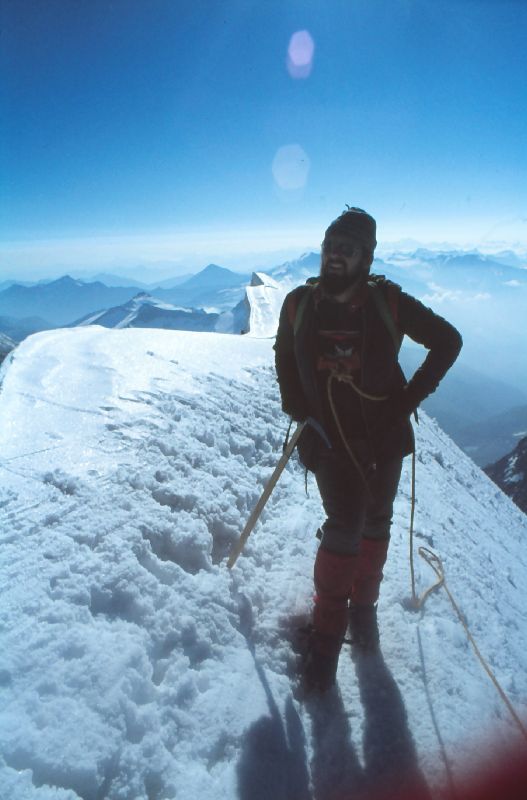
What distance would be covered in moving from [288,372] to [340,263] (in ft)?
3.02

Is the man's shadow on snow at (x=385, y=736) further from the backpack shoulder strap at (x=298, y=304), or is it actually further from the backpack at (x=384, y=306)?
the backpack shoulder strap at (x=298, y=304)

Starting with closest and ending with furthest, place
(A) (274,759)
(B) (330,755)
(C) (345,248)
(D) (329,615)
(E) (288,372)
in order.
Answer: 1. (A) (274,759)
2. (B) (330,755)
3. (C) (345,248)
4. (D) (329,615)
5. (E) (288,372)

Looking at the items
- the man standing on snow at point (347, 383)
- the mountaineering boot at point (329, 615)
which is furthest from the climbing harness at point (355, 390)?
the mountaineering boot at point (329, 615)

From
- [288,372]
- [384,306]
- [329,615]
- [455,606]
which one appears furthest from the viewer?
[455,606]

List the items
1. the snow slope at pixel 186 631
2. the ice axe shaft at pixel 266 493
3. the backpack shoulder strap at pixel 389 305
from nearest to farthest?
the snow slope at pixel 186 631
the backpack shoulder strap at pixel 389 305
the ice axe shaft at pixel 266 493

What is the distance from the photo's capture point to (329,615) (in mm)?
3152

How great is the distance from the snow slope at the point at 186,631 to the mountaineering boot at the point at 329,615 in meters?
0.18

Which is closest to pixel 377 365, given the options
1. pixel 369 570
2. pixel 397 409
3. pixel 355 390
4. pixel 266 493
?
pixel 355 390

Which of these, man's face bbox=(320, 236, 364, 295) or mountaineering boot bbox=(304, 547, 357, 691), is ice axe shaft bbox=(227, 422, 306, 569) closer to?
mountaineering boot bbox=(304, 547, 357, 691)

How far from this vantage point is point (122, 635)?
277 centimetres

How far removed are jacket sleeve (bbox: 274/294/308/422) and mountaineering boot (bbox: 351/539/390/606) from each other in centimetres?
124

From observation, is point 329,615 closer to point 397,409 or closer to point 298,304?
point 397,409

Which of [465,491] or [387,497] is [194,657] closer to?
[387,497]

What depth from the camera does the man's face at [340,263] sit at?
9.50ft
